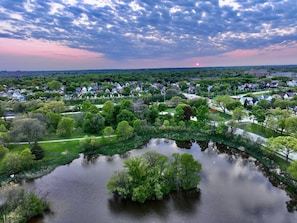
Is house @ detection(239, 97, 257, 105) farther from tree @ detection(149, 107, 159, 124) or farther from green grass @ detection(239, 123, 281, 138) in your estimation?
tree @ detection(149, 107, 159, 124)

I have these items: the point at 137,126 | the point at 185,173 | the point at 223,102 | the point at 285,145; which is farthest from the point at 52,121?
the point at 223,102

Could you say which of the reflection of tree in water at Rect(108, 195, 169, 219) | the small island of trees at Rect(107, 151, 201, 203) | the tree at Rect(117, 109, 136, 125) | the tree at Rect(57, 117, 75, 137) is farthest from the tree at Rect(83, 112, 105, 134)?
the reflection of tree in water at Rect(108, 195, 169, 219)

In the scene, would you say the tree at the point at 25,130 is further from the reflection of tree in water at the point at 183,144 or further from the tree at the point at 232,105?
the tree at the point at 232,105

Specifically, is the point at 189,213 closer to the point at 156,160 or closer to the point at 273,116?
the point at 156,160

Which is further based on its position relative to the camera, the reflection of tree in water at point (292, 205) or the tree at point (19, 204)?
the reflection of tree in water at point (292, 205)

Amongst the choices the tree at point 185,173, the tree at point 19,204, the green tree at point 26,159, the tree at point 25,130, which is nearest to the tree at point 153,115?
the tree at point 25,130

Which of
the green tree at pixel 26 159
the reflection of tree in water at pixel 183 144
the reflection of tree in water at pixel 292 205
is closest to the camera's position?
the reflection of tree in water at pixel 292 205

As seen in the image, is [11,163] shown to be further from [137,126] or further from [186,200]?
[186,200]
